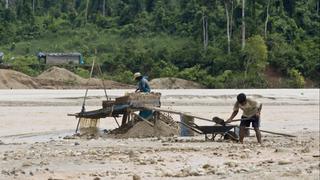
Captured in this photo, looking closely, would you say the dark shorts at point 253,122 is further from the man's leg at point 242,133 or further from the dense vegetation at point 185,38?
the dense vegetation at point 185,38

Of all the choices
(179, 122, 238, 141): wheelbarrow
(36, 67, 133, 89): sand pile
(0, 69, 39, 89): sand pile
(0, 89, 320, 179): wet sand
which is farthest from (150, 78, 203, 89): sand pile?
(179, 122, 238, 141): wheelbarrow

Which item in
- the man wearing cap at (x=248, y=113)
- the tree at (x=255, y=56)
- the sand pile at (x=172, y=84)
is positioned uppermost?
the tree at (x=255, y=56)

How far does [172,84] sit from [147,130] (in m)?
36.0

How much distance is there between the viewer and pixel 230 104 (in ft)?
126

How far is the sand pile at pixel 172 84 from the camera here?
55.2m

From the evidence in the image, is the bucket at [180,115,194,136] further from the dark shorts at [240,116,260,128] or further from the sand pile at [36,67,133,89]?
the sand pile at [36,67,133,89]

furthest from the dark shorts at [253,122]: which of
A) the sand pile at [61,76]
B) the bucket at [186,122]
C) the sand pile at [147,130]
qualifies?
the sand pile at [61,76]

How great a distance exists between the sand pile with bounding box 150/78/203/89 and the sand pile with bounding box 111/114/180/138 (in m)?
33.0

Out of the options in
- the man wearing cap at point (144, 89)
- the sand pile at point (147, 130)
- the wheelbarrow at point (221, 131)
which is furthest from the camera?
the man wearing cap at point (144, 89)

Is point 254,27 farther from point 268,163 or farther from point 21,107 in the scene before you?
point 268,163

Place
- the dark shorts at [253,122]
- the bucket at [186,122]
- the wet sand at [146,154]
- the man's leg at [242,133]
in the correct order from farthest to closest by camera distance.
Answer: the bucket at [186,122]
the dark shorts at [253,122]
the man's leg at [242,133]
the wet sand at [146,154]

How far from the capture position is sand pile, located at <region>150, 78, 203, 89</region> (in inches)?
2175

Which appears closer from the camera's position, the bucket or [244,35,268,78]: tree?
the bucket

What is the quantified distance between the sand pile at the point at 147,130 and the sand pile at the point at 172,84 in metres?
33.0
